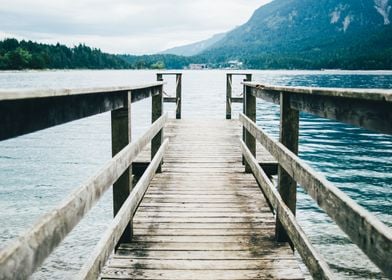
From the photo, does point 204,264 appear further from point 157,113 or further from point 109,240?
point 157,113

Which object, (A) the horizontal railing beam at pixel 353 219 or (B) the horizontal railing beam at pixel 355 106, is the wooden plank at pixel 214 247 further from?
(B) the horizontal railing beam at pixel 355 106

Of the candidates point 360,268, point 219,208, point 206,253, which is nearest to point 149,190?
point 219,208

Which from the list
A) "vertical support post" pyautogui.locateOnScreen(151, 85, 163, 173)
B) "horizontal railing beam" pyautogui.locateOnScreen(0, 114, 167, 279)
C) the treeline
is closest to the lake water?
"vertical support post" pyautogui.locateOnScreen(151, 85, 163, 173)

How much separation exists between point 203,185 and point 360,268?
134 inches

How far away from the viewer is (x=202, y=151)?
30.3 feet

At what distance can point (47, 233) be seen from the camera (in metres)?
1.76

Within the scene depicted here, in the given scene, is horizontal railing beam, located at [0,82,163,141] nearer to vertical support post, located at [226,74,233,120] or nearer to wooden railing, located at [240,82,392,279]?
wooden railing, located at [240,82,392,279]

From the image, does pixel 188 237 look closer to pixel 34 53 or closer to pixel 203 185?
pixel 203 185

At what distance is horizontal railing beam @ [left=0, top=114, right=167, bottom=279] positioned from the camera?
1.45m

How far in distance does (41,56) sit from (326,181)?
168390 mm

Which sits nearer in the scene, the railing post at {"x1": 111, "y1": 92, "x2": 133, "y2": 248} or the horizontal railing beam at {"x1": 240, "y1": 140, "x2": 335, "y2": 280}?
the horizontal railing beam at {"x1": 240, "y1": 140, "x2": 335, "y2": 280}

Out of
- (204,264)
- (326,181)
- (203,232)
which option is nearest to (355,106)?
(326,181)

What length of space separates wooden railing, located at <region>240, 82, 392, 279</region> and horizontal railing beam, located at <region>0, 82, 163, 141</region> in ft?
4.91

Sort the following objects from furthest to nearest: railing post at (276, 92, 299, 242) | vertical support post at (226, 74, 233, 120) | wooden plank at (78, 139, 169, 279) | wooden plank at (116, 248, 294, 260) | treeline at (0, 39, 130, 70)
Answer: treeline at (0, 39, 130, 70) < vertical support post at (226, 74, 233, 120) < railing post at (276, 92, 299, 242) < wooden plank at (116, 248, 294, 260) < wooden plank at (78, 139, 169, 279)
